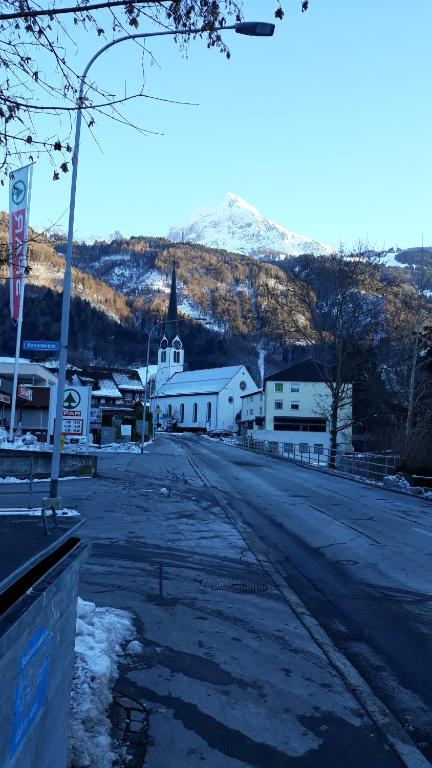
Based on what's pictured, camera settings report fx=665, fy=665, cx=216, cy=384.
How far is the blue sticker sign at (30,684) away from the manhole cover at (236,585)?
5559 mm

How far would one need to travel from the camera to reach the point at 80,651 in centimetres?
510

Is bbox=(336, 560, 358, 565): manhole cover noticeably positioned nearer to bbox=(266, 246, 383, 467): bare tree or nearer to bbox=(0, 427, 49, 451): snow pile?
bbox=(0, 427, 49, 451): snow pile

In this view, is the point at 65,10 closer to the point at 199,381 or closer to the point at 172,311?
the point at 199,381

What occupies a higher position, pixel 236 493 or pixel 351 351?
pixel 351 351

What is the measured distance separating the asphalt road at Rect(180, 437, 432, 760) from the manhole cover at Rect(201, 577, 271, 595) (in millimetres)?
438

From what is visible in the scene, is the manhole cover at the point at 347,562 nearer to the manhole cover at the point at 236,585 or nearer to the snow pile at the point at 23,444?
the manhole cover at the point at 236,585

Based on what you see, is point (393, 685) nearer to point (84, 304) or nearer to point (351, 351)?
point (351, 351)

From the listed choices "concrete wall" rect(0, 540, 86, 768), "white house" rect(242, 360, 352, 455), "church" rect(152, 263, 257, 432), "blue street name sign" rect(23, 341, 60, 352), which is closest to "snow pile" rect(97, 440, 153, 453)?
"blue street name sign" rect(23, 341, 60, 352)

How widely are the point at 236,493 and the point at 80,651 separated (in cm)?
1575

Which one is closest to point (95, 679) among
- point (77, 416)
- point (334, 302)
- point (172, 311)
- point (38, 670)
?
point (38, 670)

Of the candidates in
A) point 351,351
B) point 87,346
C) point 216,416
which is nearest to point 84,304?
point 87,346

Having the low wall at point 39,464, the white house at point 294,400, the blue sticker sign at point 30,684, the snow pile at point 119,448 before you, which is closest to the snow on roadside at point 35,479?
the low wall at point 39,464

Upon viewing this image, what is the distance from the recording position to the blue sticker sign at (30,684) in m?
2.26

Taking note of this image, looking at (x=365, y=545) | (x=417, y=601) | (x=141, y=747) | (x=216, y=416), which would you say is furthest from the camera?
(x=216, y=416)
